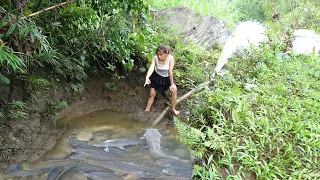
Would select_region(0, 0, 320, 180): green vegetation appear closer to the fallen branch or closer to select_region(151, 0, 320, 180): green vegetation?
select_region(151, 0, 320, 180): green vegetation

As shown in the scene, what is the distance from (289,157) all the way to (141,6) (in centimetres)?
258

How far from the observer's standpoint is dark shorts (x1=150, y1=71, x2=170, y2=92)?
198 inches

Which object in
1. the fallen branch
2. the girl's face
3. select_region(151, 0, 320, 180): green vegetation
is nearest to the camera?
select_region(151, 0, 320, 180): green vegetation

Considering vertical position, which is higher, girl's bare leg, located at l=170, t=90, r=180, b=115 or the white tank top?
the white tank top

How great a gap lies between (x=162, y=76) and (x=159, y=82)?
12cm

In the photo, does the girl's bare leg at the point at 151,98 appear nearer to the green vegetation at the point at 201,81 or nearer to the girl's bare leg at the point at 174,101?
the girl's bare leg at the point at 174,101

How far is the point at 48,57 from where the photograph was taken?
148 inches

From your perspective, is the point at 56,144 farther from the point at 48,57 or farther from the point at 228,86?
the point at 228,86

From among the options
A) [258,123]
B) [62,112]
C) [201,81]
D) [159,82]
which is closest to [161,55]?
[159,82]

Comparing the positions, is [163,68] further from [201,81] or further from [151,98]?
[201,81]

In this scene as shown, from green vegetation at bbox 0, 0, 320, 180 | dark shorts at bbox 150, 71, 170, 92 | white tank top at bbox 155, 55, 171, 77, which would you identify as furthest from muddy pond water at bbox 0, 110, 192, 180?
white tank top at bbox 155, 55, 171, 77

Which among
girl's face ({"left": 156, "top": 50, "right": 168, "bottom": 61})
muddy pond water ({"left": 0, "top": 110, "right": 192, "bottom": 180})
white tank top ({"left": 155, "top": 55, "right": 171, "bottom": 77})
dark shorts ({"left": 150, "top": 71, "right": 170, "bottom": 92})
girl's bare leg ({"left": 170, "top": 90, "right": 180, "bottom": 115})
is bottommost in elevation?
muddy pond water ({"left": 0, "top": 110, "right": 192, "bottom": 180})

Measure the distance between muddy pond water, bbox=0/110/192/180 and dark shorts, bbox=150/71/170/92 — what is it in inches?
27.4

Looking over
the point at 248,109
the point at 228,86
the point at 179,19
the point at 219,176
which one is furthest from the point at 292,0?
the point at 219,176
